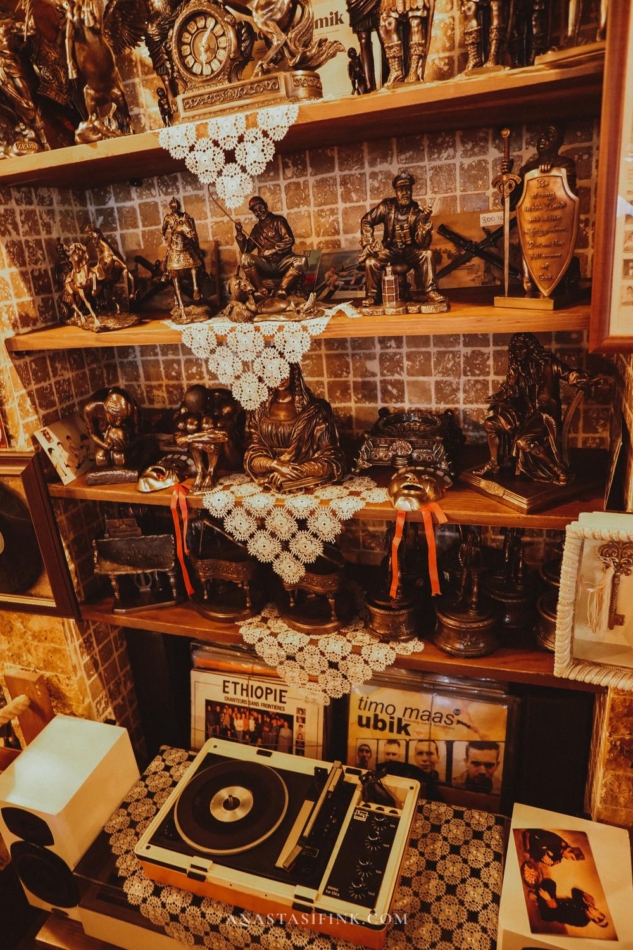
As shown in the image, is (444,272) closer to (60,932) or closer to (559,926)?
(559,926)

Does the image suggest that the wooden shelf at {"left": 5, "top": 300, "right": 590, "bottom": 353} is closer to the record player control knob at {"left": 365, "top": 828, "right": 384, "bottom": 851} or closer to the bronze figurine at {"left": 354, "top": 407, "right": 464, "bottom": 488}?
the bronze figurine at {"left": 354, "top": 407, "right": 464, "bottom": 488}

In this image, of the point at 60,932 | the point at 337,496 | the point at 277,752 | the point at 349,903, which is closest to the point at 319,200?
the point at 337,496

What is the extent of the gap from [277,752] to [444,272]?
1.62 metres

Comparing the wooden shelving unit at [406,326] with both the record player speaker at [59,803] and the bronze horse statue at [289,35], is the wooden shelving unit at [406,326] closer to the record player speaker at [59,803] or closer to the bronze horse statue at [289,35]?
the bronze horse statue at [289,35]

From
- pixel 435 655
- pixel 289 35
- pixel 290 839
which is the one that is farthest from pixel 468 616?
pixel 289 35

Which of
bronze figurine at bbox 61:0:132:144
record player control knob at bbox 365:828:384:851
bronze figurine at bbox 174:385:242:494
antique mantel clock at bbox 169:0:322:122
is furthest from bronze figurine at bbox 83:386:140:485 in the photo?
record player control knob at bbox 365:828:384:851

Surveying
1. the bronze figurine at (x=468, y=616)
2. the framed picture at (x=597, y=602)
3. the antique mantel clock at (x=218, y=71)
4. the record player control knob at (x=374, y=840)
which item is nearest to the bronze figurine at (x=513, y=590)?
the bronze figurine at (x=468, y=616)

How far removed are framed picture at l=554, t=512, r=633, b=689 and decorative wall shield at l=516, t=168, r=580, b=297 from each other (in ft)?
1.84

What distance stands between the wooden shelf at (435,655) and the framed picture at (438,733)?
130mm

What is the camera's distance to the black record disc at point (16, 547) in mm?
2072

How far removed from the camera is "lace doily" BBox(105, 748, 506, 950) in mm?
1638

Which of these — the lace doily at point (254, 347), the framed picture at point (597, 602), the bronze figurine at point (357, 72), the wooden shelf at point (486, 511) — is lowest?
the framed picture at point (597, 602)

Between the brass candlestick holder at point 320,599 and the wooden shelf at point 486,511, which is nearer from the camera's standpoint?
the wooden shelf at point 486,511

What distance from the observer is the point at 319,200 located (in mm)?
1911
